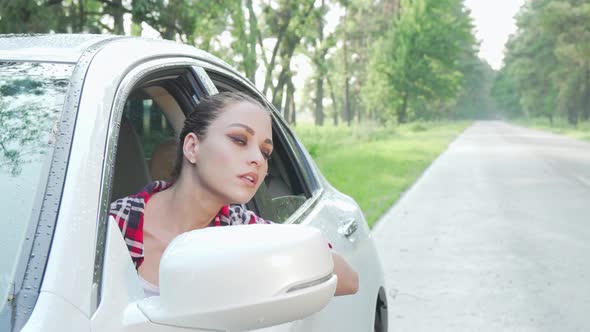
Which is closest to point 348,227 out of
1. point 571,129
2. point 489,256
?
point 489,256

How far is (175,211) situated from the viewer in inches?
81.5

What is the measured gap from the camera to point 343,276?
2.21 m

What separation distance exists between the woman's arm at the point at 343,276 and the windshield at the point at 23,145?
2.64ft

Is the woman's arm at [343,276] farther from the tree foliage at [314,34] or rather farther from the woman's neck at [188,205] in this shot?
the tree foliage at [314,34]

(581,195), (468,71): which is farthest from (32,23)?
(468,71)

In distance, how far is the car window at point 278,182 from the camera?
2.96 metres

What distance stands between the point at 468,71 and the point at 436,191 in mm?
98745

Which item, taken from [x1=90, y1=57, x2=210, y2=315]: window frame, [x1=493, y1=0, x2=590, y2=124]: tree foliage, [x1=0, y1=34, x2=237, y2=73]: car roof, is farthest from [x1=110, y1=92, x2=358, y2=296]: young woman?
[x1=493, y1=0, x2=590, y2=124]: tree foliage

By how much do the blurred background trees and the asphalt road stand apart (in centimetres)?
533

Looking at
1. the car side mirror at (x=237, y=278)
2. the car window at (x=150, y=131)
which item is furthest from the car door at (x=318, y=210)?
the car side mirror at (x=237, y=278)

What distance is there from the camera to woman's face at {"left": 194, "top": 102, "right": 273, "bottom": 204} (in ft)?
6.32

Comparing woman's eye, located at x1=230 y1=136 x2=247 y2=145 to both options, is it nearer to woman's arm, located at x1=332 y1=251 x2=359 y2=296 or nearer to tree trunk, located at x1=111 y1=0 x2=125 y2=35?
woman's arm, located at x1=332 y1=251 x2=359 y2=296

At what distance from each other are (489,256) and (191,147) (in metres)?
7.29

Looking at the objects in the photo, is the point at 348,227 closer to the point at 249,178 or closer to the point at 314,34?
the point at 249,178
